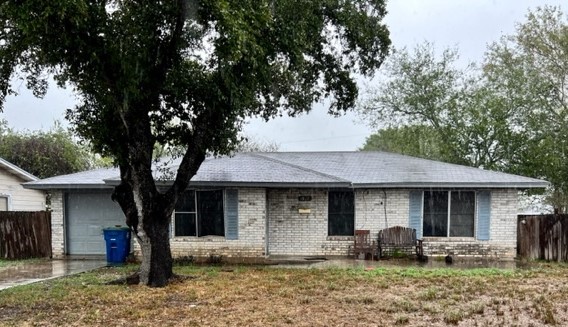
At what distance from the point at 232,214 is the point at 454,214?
6.44 m

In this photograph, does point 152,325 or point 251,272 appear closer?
point 152,325

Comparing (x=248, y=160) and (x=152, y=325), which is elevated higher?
(x=248, y=160)

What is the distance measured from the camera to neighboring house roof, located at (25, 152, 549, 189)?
14250 mm

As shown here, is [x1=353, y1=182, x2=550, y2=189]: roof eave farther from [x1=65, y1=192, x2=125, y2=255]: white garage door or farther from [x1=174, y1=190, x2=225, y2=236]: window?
Answer: [x1=65, y1=192, x2=125, y2=255]: white garage door

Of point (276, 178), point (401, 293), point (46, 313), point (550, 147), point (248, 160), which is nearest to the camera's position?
point (46, 313)

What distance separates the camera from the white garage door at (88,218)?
15891 mm

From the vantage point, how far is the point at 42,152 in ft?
87.8

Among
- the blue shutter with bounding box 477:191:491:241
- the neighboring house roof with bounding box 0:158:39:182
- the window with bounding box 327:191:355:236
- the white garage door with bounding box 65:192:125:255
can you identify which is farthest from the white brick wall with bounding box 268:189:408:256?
the neighboring house roof with bounding box 0:158:39:182

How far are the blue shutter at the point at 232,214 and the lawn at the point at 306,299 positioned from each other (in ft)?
8.21

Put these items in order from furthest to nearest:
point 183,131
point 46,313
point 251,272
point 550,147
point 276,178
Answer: point 550,147, point 276,178, point 251,272, point 183,131, point 46,313

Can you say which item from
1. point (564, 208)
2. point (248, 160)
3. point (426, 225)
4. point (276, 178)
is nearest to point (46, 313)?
point (276, 178)

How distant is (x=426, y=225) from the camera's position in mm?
15086

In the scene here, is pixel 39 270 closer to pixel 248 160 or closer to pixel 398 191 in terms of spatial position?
pixel 248 160

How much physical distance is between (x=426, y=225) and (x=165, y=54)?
9178mm
